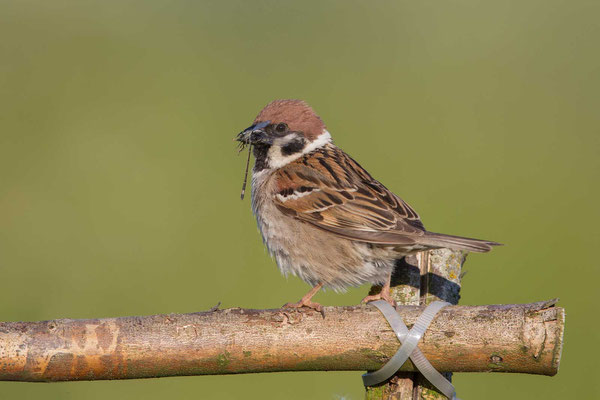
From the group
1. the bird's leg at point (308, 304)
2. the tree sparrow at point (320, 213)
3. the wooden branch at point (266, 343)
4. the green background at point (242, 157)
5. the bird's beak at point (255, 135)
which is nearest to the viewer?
the wooden branch at point (266, 343)

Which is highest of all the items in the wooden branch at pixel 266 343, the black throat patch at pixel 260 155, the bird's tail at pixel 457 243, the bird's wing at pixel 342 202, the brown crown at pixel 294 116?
the brown crown at pixel 294 116

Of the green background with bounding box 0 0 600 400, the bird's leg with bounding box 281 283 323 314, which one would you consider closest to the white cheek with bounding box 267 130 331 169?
the bird's leg with bounding box 281 283 323 314

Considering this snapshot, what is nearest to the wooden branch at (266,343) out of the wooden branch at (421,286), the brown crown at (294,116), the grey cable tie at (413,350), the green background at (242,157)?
the grey cable tie at (413,350)

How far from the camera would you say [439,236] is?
133 inches

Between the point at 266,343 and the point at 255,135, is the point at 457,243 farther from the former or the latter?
the point at 255,135

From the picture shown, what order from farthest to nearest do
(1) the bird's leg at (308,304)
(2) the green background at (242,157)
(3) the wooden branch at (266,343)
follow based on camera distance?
(2) the green background at (242,157) → (1) the bird's leg at (308,304) → (3) the wooden branch at (266,343)

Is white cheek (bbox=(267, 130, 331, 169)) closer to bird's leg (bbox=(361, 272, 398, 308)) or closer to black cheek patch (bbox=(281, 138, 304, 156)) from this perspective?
black cheek patch (bbox=(281, 138, 304, 156))

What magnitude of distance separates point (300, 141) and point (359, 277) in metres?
0.86

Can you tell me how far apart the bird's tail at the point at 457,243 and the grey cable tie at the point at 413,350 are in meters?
0.48

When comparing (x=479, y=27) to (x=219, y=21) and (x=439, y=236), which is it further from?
(x=439, y=236)

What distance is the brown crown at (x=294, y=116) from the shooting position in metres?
4.13

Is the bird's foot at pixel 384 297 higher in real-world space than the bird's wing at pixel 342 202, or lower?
lower

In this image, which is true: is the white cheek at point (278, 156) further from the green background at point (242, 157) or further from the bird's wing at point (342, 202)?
the green background at point (242, 157)

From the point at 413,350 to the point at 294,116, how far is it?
171cm
